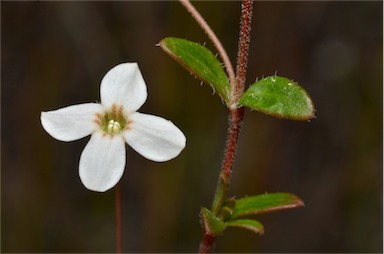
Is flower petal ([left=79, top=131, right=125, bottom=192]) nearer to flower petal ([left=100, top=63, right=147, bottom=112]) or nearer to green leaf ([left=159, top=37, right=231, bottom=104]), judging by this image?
flower petal ([left=100, top=63, right=147, bottom=112])

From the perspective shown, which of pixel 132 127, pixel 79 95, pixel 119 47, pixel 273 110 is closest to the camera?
pixel 273 110

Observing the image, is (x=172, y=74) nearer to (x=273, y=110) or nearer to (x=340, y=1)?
(x=340, y=1)

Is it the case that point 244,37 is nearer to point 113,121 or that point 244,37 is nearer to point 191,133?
point 113,121

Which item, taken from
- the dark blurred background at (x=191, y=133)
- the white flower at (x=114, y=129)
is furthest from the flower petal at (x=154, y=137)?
the dark blurred background at (x=191, y=133)

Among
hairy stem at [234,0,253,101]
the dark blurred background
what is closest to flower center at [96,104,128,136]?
hairy stem at [234,0,253,101]

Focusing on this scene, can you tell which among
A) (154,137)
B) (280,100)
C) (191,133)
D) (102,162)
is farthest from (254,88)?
(191,133)

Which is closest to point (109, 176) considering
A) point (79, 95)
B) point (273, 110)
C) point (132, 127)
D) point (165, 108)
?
point (132, 127)
